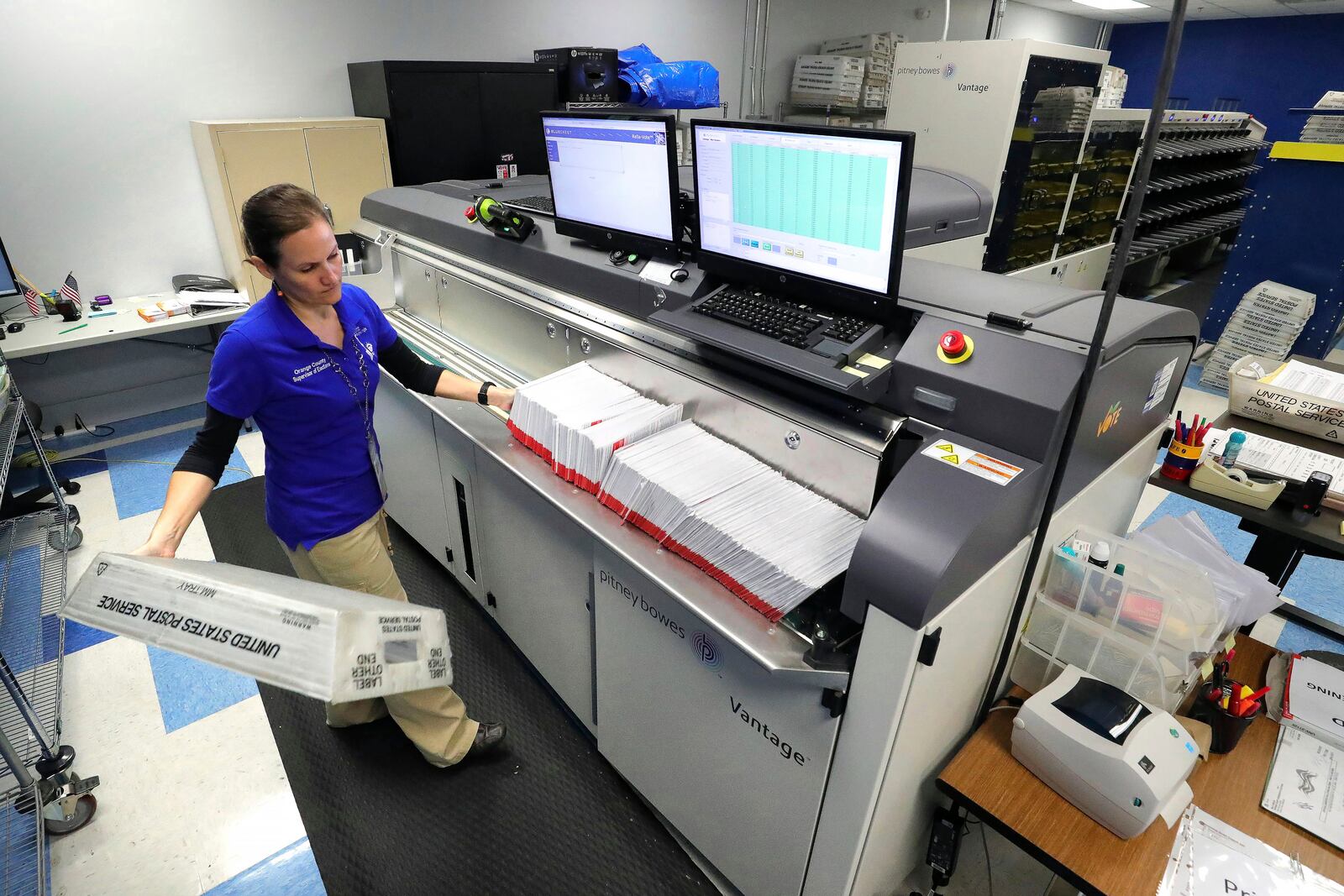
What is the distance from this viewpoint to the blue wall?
27.3ft

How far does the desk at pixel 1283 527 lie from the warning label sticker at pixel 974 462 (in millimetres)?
1164

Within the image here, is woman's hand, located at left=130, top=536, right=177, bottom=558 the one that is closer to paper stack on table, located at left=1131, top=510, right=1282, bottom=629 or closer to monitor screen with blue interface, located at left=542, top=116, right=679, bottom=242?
monitor screen with blue interface, located at left=542, top=116, right=679, bottom=242

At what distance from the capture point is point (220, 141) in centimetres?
331

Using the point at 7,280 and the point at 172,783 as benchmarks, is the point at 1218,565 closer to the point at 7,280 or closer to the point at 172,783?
the point at 172,783

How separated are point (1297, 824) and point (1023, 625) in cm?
51

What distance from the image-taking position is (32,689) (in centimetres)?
203

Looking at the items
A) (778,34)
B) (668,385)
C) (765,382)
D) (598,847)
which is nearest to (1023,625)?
(765,382)

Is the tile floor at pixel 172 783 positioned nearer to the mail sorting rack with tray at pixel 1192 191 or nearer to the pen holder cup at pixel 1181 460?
the pen holder cup at pixel 1181 460

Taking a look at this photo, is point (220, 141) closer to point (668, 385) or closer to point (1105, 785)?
point (668, 385)

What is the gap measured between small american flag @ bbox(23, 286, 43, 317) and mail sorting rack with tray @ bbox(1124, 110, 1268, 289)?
6.59 meters

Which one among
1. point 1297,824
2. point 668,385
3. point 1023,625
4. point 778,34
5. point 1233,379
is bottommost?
point 1297,824

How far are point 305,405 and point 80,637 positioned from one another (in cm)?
175

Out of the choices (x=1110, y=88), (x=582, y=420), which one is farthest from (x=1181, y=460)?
(x=1110, y=88)

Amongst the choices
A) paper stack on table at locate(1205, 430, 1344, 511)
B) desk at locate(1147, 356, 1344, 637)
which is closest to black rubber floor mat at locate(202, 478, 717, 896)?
desk at locate(1147, 356, 1344, 637)
